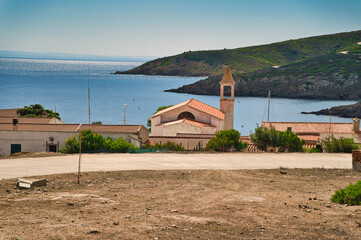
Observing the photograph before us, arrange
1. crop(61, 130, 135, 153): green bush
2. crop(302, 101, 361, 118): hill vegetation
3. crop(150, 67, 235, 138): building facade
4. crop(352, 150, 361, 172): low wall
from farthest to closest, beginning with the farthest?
crop(302, 101, 361, 118): hill vegetation → crop(150, 67, 235, 138): building facade → crop(61, 130, 135, 153): green bush → crop(352, 150, 361, 172): low wall

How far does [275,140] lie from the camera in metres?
31.3

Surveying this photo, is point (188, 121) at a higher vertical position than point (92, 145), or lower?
higher

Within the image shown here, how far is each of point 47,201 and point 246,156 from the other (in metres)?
15.5

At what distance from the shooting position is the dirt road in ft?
73.6

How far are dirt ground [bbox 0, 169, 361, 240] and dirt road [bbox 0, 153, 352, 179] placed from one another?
3.46 metres

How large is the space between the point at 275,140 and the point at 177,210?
1950cm

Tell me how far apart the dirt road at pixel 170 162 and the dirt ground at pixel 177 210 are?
3460mm

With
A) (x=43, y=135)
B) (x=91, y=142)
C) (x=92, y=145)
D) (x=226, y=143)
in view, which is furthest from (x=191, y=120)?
(x=226, y=143)

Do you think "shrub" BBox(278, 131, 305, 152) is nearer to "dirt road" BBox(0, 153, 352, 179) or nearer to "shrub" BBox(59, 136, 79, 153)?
"dirt road" BBox(0, 153, 352, 179)

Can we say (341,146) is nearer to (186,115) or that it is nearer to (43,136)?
(186,115)

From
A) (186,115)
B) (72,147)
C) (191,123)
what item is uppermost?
(186,115)

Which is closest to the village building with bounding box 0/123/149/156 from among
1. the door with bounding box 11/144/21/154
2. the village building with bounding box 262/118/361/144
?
the door with bounding box 11/144/21/154

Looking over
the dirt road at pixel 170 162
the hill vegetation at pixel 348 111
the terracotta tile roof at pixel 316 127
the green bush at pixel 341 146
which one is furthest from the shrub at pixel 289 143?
the hill vegetation at pixel 348 111

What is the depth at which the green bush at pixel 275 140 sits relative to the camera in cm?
3119
